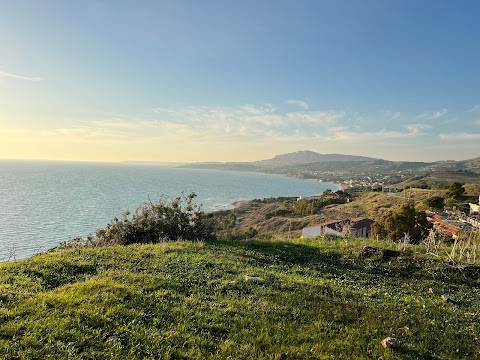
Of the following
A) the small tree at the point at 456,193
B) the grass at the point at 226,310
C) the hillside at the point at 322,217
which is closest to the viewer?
the grass at the point at 226,310

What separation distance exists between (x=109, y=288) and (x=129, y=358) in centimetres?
249

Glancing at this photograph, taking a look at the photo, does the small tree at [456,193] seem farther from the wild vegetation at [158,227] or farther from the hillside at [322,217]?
the wild vegetation at [158,227]

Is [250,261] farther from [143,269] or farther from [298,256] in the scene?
[143,269]

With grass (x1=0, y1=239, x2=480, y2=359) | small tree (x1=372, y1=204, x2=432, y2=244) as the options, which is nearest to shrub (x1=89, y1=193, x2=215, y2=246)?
grass (x1=0, y1=239, x2=480, y2=359)

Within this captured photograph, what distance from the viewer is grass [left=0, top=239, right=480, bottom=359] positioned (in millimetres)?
4824

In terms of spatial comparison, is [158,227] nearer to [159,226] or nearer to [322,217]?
[159,226]

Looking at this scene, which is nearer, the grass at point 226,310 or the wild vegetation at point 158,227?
the grass at point 226,310

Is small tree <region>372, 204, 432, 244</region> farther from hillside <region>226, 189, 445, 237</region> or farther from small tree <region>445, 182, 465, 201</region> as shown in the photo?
small tree <region>445, 182, 465, 201</region>

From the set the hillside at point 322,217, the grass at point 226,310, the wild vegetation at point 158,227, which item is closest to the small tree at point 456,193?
the hillside at point 322,217

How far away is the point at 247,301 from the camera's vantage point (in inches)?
267

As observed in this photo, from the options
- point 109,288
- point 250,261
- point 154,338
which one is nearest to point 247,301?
point 154,338

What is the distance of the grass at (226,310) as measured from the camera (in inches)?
→ 190

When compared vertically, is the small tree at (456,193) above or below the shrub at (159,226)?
below

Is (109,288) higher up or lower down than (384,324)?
higher up
